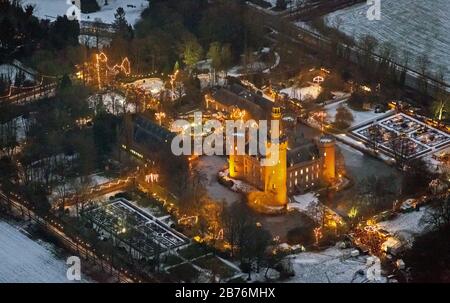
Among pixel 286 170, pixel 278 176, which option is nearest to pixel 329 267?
pixel 278 176

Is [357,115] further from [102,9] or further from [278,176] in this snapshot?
[102,9]

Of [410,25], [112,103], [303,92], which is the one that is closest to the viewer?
[112,103]

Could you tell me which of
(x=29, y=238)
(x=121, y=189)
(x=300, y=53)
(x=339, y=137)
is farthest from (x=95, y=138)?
(x=300, y=53)

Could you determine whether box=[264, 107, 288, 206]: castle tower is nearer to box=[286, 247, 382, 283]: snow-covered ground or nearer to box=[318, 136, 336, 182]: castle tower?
box=[318, 136, 336, 182]: castle tower

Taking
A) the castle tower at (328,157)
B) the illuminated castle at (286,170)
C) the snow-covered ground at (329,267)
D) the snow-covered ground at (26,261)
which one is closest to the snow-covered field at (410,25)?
the castle tower at (328,157)

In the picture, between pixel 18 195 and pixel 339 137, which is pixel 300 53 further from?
pixel 18 195

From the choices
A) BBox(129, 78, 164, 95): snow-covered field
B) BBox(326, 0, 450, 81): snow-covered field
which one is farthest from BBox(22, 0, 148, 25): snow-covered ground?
BBox(326, 0, 450, 81): snow-covered field
